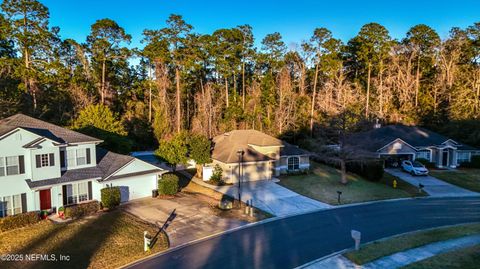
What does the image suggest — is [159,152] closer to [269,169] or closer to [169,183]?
[169,183]

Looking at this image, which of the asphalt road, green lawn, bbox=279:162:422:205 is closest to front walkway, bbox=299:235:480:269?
the asphalt road

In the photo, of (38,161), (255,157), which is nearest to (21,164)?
(38,161)

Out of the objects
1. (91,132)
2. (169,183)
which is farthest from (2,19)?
(169,183)

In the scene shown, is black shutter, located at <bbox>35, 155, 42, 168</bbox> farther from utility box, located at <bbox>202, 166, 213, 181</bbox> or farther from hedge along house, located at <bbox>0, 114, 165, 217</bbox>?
utility box, located at <bbox>202, 166, 213, 181</bbox>

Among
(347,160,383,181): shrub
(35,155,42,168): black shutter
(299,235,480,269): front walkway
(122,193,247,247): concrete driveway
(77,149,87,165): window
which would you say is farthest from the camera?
(347,160,383,181): shrub

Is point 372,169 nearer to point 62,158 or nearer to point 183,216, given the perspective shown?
point 183,216

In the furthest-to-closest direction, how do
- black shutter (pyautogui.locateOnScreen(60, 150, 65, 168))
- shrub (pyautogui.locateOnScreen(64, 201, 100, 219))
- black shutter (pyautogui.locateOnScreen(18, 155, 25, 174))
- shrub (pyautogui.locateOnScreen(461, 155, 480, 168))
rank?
shrub (pyautogui.locateOnScreen(461, 155, 480, 168)) → black shutter (pyautogui.locateOnScreen(60, 150, 65, 168)) → shrub (pyautogui.locateOnScreen(64, 201, 100, 219)) → black shutter (pyautogui.locateOnScreen(18, 155, 25, 174))

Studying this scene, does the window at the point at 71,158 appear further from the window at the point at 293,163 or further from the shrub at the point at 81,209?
the window at the point at 293,163
